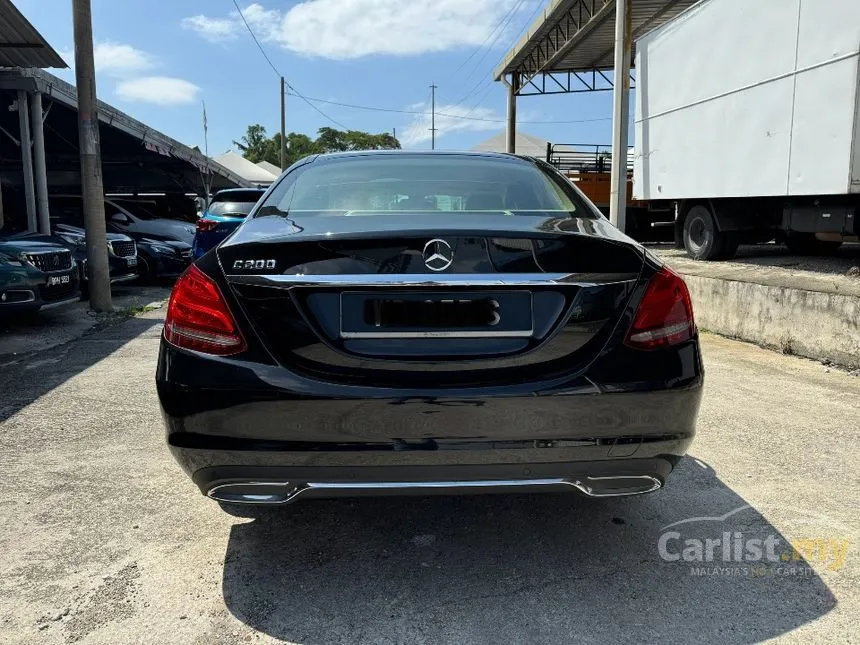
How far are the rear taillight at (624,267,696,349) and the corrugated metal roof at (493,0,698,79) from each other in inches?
550

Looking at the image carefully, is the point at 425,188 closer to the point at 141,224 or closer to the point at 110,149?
the point at 141,224

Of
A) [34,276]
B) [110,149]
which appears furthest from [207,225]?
[110,149]

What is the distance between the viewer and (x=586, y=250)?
2164 mm

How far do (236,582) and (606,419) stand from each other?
1.37m

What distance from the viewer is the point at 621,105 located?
41.7 feet

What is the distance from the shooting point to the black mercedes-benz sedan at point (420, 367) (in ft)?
6.72

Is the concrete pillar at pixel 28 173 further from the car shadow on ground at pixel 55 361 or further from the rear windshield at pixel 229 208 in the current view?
the car shadow on ground at pixel 55 361

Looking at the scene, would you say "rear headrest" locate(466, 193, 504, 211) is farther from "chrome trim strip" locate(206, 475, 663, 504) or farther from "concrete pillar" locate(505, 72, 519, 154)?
"concrete pillar" locate(505, 72, 519, 154)

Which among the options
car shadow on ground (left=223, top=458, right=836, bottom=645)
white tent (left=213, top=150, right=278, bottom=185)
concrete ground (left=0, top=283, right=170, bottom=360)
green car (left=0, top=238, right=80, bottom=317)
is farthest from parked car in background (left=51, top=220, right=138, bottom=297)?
white tent (left=213, top=150, right=278, bottom=185)

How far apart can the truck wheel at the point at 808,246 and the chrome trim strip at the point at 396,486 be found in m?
8.98

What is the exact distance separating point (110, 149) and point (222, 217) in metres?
11.2

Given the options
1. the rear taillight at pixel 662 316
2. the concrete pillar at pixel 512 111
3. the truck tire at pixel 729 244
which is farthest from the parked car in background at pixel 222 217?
the concrete pillar at pixel 512 111

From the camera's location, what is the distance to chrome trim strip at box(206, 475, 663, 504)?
2096mm

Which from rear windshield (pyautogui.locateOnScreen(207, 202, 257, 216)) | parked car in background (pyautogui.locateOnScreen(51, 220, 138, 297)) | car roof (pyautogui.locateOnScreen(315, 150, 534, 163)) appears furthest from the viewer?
rear windshield (pyautogui.locateOnScreen(207, 202, 257, 216))
